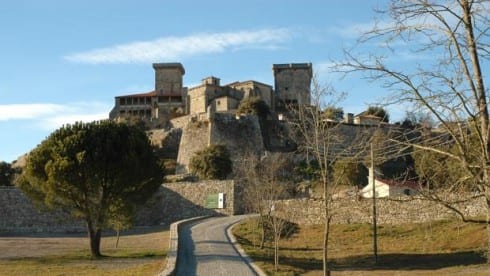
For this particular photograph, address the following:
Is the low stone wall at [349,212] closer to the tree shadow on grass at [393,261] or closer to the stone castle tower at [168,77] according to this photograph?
the tree shadow on grass at [393,261]

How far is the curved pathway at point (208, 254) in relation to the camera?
65.7 ft

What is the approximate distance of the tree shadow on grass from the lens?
23.2m

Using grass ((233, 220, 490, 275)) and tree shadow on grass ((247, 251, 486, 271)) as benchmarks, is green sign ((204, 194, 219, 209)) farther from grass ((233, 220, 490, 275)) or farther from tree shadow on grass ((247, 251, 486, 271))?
tree shadow on grass ((247, 251, 486, 271))

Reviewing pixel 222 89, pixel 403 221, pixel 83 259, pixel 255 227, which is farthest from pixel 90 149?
pixel 222 89

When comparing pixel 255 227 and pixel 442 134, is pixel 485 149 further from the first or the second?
pixel 255 227

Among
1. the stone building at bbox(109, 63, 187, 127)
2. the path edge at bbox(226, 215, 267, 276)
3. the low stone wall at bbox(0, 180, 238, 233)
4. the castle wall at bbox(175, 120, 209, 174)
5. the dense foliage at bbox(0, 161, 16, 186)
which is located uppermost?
the stone building at bbox(109, 63, 187, 127)

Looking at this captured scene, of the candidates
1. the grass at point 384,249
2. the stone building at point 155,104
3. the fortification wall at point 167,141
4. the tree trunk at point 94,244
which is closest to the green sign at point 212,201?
the grass at point 384,249

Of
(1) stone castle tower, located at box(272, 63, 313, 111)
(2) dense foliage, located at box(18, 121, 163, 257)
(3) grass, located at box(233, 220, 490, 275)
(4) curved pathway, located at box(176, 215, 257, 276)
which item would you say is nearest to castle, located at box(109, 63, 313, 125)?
(1) stone castle tower, located at box(272, 63, 313, 111)

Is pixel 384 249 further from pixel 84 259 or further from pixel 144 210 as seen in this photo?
pixel 144 210

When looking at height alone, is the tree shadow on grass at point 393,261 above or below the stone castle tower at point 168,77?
below

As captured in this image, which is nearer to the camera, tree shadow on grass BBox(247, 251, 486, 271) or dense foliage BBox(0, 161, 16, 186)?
tree shadow on grass BBox(247, 251, 486, 271)

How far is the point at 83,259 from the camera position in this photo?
26.5 m

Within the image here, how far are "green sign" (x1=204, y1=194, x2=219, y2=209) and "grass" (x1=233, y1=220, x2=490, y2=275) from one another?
41.1ft

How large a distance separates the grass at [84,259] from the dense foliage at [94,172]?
1677 millimetres
